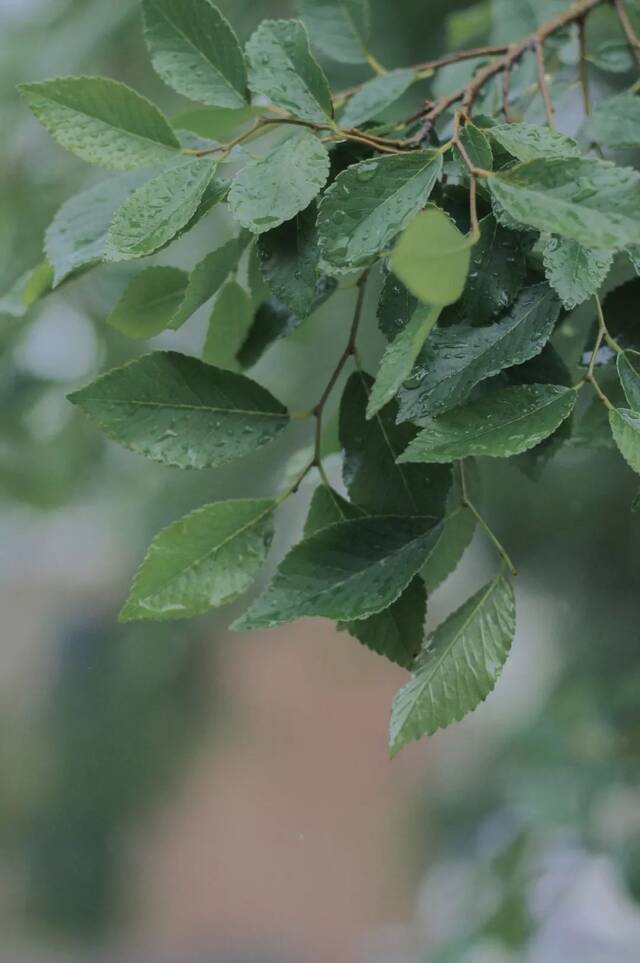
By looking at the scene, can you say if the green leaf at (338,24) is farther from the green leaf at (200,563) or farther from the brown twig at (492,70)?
the green leaf at (200,563)

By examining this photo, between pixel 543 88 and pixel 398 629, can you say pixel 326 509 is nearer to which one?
pixel 398 629

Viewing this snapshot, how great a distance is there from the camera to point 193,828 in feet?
3.62

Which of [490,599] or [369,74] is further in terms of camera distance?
[369,74]

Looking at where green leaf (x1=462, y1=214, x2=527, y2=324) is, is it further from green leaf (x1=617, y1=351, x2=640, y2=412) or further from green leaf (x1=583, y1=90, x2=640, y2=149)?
green leaf (x1=583, y1=90, x2=640, y2=149)

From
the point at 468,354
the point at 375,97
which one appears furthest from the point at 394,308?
the point at 375,97

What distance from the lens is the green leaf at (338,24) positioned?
0.42 m

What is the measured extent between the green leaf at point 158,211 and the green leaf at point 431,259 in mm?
74

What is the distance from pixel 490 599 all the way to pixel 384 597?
0.10 feet

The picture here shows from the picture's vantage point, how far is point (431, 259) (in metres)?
0.18

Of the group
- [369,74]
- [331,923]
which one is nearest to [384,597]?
[369,74]

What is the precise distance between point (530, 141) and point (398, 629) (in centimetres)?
12

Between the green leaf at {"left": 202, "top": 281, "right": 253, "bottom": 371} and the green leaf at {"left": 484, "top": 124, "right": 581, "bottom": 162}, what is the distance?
11 centimetres

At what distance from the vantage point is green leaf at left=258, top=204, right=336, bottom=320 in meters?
0.25

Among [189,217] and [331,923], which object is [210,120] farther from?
[331,923]
